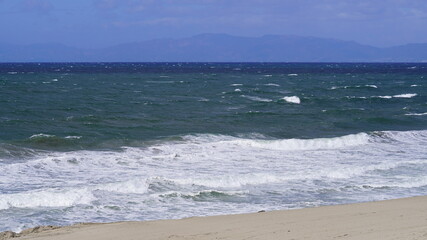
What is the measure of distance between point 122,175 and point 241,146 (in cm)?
716

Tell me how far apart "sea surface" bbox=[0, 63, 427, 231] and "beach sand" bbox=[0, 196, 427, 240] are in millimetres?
1460

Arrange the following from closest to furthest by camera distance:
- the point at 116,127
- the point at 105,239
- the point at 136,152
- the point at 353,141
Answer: the point at 105,239
the point at 136,152
the point at 353,141
the point at 116,127

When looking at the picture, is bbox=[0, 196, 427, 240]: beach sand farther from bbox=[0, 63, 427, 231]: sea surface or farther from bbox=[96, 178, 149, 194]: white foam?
bbox=[96, 178, 149, 194]: white foam

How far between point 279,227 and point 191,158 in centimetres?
1006

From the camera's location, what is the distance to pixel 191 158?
2131 cm

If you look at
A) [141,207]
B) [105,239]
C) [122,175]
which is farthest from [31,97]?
[105,239]

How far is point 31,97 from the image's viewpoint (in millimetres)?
42781

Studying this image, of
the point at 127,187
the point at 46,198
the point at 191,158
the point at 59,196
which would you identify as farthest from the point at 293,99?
the point at 46,198

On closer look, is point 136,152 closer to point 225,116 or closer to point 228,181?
point 228,181

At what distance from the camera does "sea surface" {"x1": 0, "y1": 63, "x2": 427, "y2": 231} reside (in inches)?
590

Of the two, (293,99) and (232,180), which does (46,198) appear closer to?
(232,180)

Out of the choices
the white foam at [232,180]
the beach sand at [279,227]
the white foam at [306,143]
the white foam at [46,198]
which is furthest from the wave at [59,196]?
the white foam at [306,143]

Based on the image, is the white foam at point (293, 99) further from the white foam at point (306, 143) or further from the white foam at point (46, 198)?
the white foam at point (46, 198)

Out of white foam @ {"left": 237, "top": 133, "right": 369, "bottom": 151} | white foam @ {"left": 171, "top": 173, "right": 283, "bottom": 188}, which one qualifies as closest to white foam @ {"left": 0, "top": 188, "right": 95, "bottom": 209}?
white foam @ {"left": 171, "top": 173, "right": 283, "bottom": 188}
